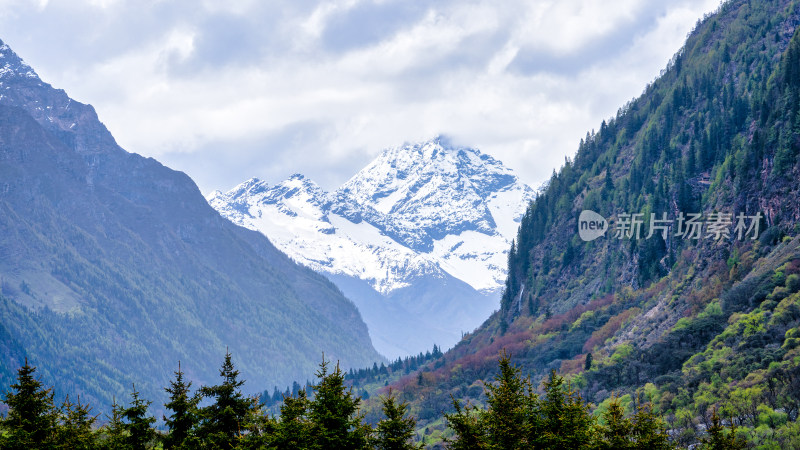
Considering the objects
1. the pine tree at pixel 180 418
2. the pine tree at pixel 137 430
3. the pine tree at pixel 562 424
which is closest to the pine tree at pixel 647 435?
the pine tree at pixel 562 424

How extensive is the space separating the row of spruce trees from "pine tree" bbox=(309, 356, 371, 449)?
2.2 inches

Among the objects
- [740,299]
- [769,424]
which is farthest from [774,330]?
[769,424]

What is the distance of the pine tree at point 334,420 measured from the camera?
52.1m

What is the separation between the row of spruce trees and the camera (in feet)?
165

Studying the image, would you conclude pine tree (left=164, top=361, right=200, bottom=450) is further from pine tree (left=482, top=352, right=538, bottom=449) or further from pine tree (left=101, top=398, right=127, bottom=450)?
pine tree (left=482, top=352, right=538, bottom=449)

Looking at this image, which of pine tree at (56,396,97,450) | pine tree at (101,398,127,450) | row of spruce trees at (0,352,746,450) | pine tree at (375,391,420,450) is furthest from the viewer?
pine tree at (101,398,127,450)

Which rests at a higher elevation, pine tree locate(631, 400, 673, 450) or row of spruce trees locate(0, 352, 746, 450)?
row of spruce trees locate(0, 352, 746, 450)

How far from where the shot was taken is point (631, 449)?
48844 millimetres

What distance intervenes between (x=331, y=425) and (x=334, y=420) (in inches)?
13.4

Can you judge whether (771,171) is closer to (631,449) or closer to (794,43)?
(794,43)

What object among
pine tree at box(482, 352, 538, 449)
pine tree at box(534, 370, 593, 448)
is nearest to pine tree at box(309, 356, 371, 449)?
pine tree at box(482, 352, 538, 449)

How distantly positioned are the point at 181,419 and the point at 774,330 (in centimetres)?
9134

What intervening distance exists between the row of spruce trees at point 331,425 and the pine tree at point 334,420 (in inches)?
2.2

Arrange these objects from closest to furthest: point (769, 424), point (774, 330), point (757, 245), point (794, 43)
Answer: point (769, 424), point (774, 330), point (757, 245), point (794, 43)
